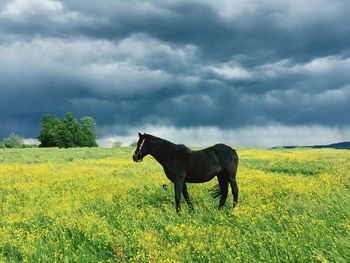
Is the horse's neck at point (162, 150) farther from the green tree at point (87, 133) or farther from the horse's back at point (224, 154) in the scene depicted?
the green tree at point (87, 133)

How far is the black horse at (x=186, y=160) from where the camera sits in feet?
34.1

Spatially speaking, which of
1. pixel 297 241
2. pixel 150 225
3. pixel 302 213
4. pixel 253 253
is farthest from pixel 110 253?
pixel 302 213

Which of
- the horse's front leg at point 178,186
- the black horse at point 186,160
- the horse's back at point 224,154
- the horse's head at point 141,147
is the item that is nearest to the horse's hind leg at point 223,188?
the black horse at point 186,160

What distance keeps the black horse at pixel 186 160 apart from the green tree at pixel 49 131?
102 metres

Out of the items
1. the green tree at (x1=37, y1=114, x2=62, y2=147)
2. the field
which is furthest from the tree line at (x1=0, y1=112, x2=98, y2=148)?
the field

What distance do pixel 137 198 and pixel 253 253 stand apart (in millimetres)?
6548

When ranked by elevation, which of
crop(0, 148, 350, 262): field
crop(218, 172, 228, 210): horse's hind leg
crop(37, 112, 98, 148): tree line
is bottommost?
crop(0, 148, 350, 262): field

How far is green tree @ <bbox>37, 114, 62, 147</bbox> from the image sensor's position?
4264 inches

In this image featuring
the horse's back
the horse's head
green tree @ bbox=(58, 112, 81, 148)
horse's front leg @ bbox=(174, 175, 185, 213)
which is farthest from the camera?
green tree @ bbox=(58, 112, 81, 148)

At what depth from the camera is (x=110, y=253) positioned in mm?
7793

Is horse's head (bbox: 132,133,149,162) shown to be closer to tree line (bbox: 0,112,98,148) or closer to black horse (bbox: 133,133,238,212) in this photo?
black horse (bbox: 133,133,238,212)

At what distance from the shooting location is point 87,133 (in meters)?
121

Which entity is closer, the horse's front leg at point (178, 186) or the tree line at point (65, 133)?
the horse's front leg at point (178, 186)

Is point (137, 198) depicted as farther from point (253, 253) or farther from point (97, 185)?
point (253, 253)
